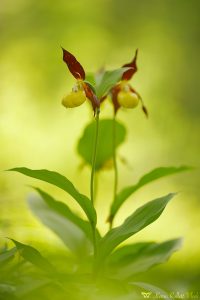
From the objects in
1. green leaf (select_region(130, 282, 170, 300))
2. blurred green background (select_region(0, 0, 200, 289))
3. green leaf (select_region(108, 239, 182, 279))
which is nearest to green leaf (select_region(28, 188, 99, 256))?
green leaf (select_region(108, 239, 182, 279))

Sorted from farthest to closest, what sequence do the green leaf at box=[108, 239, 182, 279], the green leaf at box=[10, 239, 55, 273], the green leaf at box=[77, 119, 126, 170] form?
the green leaf at box=[77, 119, 126, 170] → the green leaf at box=[108, 239, 182, 279] → the green leaf at box=[10, 239, 55, 273]

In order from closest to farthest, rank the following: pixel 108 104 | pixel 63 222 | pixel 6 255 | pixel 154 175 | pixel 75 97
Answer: pixel 6 255 < pixel 75 97 < pixel 154 175 < pixel 63 222 < pixel 108 104

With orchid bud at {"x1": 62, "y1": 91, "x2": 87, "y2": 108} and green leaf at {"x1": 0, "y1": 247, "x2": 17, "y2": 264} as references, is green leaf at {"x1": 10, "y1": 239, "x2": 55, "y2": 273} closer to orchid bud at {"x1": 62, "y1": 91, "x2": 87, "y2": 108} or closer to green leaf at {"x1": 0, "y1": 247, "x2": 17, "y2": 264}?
green leaf at {"x1": 0, "y1": 247, "x2": 17, "y2": 264}

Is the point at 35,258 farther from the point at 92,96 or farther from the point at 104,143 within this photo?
the point at 104,143

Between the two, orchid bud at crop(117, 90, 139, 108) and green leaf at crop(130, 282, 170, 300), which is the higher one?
orchid bud at crop(117, 90, 139, 108)

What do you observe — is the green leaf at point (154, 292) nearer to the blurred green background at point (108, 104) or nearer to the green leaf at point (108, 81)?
the green leaf at point (108, 81)

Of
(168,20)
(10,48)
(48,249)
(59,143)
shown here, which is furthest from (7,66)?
(48,249)

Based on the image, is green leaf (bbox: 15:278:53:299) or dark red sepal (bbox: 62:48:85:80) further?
dark red sepal (bbox: 62:48:85:80)

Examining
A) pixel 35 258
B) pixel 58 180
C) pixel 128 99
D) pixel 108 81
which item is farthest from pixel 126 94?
pixel 35 258
